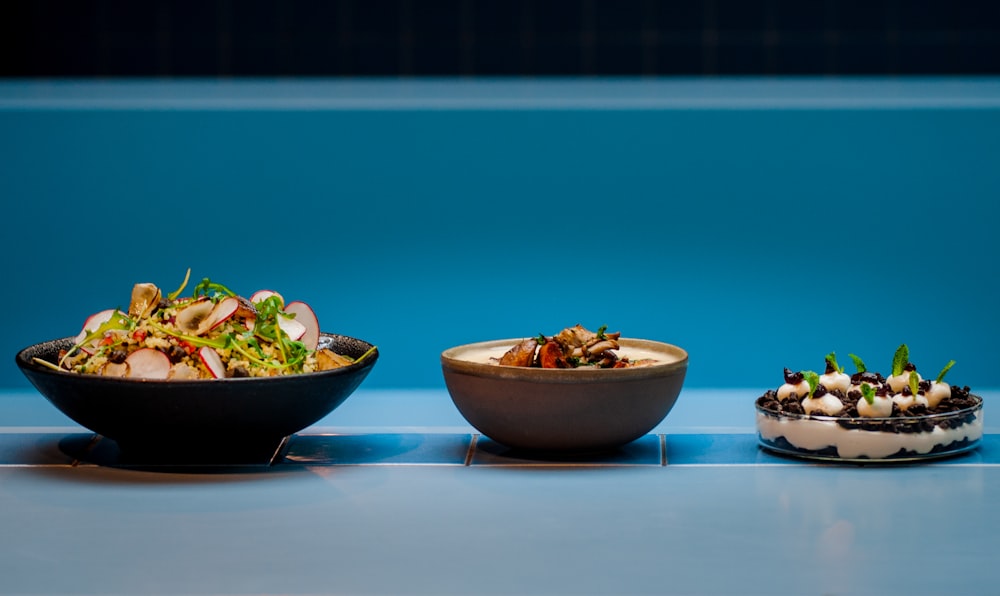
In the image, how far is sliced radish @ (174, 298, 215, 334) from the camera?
1271mm

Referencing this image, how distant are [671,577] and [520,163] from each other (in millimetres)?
1265

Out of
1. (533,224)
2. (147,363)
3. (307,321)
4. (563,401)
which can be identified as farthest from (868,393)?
(533,224)

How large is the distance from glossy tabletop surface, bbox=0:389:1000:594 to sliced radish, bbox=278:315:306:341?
11 centimetres

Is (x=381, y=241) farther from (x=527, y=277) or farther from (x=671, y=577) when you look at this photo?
(x=671, y=577)

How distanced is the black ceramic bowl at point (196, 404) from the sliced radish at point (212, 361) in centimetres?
3

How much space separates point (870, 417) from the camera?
1.22 meters

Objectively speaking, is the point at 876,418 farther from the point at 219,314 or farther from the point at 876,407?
the point at 219,314

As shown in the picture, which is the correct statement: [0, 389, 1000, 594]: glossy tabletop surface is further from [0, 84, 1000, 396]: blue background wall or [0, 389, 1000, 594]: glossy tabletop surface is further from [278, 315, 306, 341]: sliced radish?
[0, 84, 1000, 396]: blue background wall

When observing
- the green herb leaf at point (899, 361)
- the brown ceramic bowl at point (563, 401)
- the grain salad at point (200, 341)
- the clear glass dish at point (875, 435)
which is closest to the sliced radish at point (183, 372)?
the grain salad at point (200, 341)

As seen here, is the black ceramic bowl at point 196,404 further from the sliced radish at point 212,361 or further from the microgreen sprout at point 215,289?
the microgreen sprout at point 215,289

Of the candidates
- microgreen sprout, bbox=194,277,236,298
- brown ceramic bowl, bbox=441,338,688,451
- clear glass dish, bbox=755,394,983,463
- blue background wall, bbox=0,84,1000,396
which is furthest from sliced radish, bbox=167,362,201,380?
blue background wall, bbox=0,84,1000,396

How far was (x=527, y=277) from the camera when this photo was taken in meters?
2.14

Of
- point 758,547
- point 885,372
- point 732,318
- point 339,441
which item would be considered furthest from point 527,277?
point 758,547

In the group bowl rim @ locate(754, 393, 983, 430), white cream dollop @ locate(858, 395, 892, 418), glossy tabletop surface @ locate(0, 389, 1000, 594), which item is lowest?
glossy tabletop surface @ locate(0, 389, 1000, 594)
